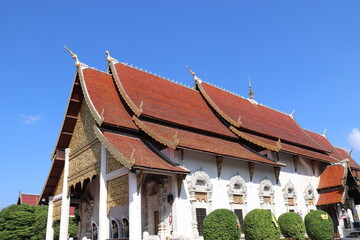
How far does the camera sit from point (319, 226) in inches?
559

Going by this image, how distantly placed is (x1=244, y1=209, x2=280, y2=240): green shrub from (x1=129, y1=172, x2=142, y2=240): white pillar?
12.8 ft

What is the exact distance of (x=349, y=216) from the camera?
58.2ft

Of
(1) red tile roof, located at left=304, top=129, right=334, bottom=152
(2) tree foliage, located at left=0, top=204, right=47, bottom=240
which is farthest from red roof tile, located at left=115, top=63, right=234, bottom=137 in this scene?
(2) tree foliage, located at left=0, top=204, right=47, bottom=240

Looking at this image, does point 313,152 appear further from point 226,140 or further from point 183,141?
point 183,141

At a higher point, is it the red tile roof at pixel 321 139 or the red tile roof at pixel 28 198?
A: the red tile roof at pixel 321 139

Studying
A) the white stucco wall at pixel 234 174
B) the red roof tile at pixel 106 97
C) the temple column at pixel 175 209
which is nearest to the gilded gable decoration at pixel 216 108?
the white stucco wall at pixel 234 174

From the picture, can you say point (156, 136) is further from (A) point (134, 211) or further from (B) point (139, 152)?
(A) point (134, 211)

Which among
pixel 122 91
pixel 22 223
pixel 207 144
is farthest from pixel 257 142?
pixel 22 223

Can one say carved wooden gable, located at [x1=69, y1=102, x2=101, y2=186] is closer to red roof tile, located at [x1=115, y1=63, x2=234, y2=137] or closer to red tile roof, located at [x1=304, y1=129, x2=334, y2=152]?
red roof tile, located at [x1=115, y1=63, x2=234, y2=137]

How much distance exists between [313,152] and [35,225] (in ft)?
71.2

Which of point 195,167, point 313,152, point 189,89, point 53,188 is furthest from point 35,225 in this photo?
point 313,152

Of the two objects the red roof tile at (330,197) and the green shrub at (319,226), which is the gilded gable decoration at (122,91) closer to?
the green shrub at (319,226)

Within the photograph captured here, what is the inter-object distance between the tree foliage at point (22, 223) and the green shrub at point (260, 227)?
21096 mm

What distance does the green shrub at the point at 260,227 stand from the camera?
1147 cm
